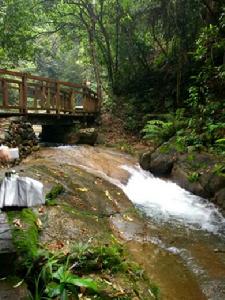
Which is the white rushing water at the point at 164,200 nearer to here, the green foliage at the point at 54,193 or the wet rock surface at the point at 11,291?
the green foliage at the point at 54,193

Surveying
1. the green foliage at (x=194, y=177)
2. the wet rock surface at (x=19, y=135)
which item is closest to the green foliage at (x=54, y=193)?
the wet rock surface at (x=19, y=135)

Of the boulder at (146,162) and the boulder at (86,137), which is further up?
the boulder at (86,137)

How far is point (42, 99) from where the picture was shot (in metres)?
12.6

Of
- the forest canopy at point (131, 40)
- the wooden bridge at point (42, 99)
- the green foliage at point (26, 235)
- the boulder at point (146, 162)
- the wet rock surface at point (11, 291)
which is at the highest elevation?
the forest canopy at point (131, 40)

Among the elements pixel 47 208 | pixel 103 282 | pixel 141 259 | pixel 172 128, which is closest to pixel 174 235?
pixel 141 259

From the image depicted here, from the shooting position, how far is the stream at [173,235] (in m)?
4.44

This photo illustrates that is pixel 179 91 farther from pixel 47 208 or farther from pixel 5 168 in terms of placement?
pixel 47 208

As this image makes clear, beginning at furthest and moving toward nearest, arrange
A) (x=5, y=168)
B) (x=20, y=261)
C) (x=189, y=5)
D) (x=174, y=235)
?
(x=189, y=5), (x=5, y=168), (x=174, y=235), (x=20, y=261)

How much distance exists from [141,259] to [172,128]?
716cm

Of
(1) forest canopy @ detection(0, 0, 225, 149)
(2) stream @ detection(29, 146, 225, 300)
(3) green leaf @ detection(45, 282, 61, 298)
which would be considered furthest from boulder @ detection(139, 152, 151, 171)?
(3) green leaf @ detection(45, 282, 61, 298)

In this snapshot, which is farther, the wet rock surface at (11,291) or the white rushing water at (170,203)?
the white rushing water at (170,203)

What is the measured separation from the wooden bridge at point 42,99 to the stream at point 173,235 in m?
2.27

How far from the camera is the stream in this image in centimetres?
444

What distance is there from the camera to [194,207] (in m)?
7.64
